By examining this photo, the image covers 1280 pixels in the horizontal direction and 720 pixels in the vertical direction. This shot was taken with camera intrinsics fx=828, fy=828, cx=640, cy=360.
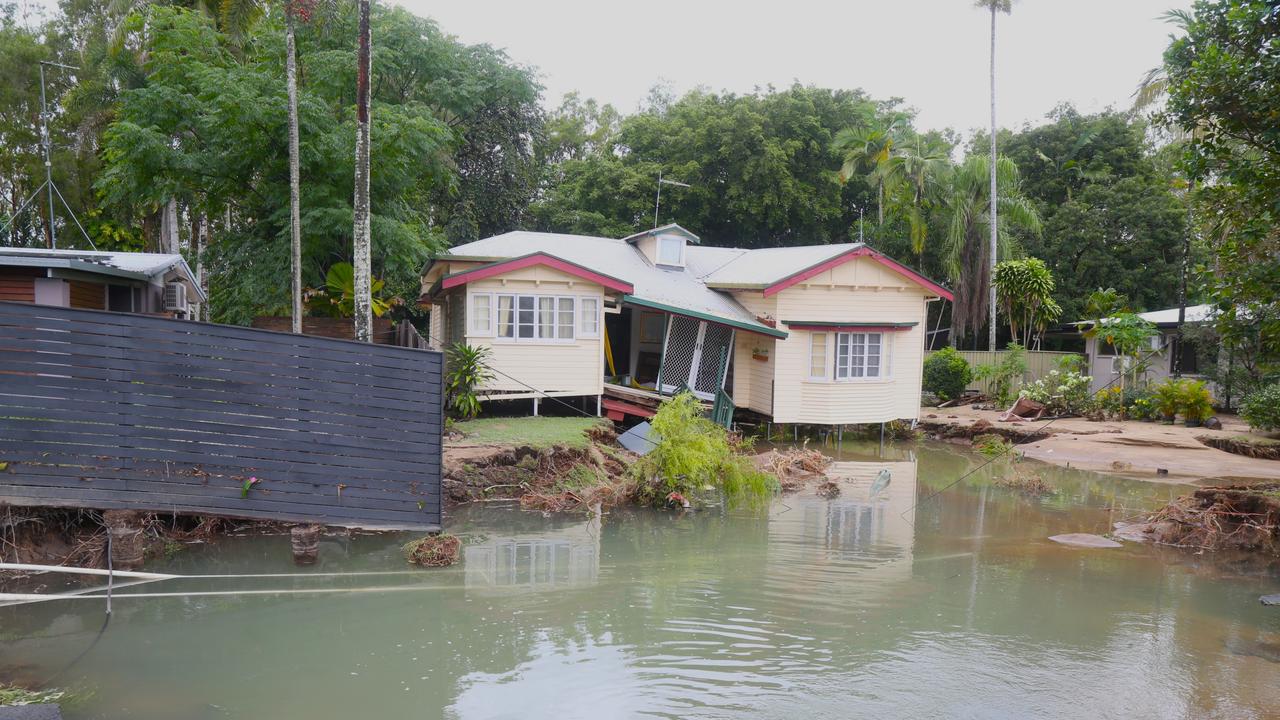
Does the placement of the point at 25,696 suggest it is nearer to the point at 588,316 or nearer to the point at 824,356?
the point at 588,316

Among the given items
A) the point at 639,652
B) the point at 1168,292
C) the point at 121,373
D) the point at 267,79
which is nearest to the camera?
the point at 639,652

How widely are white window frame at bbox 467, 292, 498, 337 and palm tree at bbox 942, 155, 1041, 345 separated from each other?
20818mm

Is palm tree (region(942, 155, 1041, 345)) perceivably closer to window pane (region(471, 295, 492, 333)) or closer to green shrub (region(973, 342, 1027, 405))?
green shrub (region(973, 342, 1027, 405))

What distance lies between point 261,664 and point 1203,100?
42.8ft

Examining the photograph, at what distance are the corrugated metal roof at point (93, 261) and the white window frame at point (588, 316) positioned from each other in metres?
7.96

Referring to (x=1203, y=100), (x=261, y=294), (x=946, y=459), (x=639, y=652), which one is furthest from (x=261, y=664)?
(x=946, y=459)

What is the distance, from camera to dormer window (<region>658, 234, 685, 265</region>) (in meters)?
22.5

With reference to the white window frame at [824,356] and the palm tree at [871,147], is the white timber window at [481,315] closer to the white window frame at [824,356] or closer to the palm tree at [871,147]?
the white window frame at [824,356]

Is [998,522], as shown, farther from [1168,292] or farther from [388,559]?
[1168,292]

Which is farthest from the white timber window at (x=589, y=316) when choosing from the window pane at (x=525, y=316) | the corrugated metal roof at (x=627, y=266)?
the window pane at (x=525, y=316)

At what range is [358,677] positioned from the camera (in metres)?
7.21

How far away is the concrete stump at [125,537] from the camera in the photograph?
908cm

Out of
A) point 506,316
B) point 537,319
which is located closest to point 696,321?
point 537,319

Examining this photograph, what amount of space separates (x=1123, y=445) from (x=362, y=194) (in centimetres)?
1784
